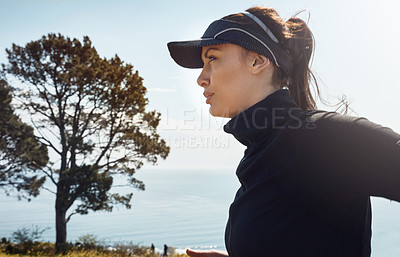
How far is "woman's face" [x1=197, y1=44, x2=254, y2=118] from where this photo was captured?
1.28 metres

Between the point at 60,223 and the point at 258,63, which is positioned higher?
the point at 258,63

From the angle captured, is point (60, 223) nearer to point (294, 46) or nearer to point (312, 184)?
point (294, 46)

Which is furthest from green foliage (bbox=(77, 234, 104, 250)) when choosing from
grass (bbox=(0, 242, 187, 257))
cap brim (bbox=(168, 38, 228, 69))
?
cap brim (bbox=(168, 38, 228, 69))

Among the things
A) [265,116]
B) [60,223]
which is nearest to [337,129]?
[265,116]

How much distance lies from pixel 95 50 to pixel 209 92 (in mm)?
14449

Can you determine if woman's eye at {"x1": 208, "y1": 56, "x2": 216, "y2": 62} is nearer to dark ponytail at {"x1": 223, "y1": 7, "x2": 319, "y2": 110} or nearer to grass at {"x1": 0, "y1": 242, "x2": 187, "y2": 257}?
dark ponytail at {"x1": 223, "y1": 7, "x2": 319, "y2": 110}

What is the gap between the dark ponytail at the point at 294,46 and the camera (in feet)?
4.36

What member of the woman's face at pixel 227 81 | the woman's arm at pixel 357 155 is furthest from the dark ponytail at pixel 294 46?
the woman's arm at pixel 357 155

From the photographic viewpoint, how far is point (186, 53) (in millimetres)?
1570

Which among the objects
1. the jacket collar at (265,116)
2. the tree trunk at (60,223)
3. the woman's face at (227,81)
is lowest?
the tree trunk at (60,223)

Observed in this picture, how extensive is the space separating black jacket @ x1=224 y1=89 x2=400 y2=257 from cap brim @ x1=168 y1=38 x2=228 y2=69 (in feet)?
1.54

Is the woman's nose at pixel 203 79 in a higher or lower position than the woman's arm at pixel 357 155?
higher

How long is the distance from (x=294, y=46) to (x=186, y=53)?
1.50 ft

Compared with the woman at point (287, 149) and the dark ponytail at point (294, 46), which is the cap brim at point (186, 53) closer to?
the woman at point (287, 149)
